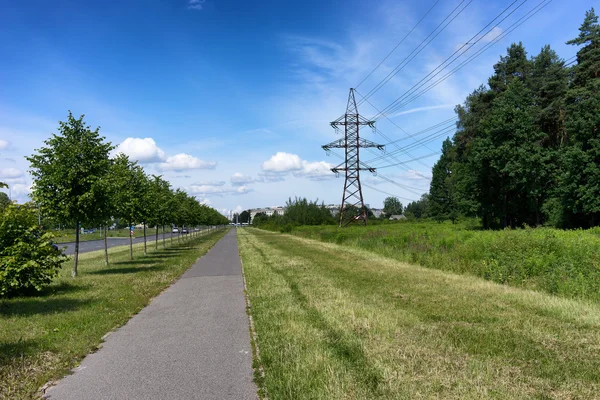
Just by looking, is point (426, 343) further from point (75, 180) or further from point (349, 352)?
point (75, 180)

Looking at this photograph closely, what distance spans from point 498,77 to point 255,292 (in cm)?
4932

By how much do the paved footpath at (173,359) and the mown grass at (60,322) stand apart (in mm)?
301

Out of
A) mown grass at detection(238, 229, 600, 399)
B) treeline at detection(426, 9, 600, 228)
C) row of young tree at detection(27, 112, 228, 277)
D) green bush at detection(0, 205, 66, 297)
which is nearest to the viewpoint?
mown grass at detection(238, 229, 600, 399)

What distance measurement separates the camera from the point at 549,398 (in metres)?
4.14

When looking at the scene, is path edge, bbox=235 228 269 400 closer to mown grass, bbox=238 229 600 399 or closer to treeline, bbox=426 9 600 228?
mown grass, bbox=238 229 600 399

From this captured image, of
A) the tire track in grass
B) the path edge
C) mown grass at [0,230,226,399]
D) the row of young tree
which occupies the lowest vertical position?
the path edge

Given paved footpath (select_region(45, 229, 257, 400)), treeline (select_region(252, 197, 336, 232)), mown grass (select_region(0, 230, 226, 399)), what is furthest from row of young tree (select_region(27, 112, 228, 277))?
treeline (select_region(252, 197, 336, 232))

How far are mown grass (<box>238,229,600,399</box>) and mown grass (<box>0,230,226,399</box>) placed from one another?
261 cm

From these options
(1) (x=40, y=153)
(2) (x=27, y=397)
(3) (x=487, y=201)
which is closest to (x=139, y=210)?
(1) (x=40, y=153)

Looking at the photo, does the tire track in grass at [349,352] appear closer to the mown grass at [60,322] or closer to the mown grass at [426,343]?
the mown grass at [426,343]

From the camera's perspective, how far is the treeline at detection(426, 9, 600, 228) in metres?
31.3

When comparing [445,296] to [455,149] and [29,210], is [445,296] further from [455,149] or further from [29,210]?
[455,149]

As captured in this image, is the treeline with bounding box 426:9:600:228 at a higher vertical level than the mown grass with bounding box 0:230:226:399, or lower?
higher

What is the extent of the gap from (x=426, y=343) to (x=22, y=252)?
9.20m
